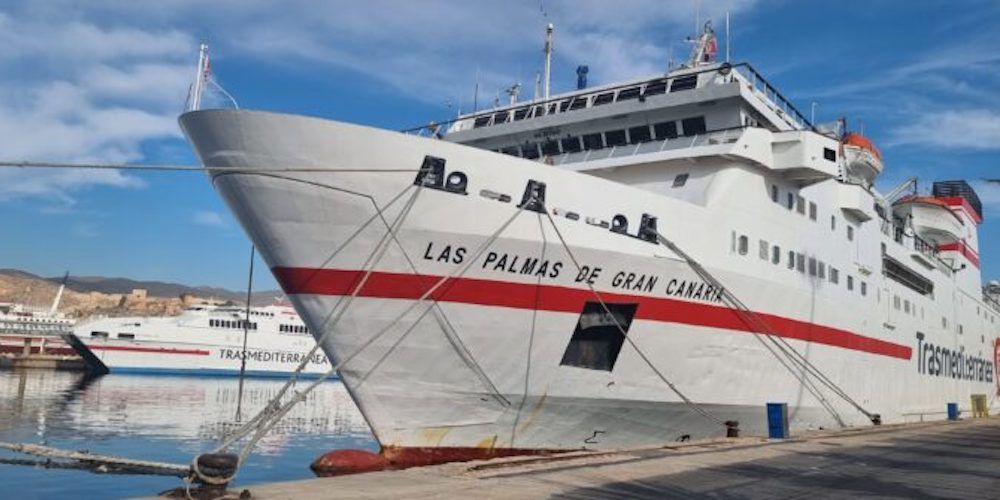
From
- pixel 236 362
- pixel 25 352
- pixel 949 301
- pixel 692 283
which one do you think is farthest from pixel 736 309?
pixel 25 352

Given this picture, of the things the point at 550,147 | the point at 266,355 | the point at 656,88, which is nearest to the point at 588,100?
the point at 550,147

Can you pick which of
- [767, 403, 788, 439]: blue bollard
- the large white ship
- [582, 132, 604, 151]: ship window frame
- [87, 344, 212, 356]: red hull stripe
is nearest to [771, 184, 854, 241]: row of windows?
the large white ship

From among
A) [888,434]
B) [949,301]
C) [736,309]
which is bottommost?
[888,434]

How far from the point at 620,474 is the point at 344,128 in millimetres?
6296

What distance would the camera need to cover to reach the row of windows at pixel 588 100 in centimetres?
1762


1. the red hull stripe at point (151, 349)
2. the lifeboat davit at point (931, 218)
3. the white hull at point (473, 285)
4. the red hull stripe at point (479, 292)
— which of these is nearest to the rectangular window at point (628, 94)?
the white hull at point (473, 285)

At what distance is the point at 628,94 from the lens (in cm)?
1806

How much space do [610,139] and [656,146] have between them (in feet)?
4.45

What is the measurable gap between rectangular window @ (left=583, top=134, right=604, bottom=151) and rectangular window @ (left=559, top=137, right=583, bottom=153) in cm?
18

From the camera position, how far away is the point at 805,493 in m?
8.59

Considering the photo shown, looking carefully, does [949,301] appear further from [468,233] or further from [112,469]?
[112,469]

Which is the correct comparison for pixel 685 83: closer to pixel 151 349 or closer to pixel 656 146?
pixel 656 146

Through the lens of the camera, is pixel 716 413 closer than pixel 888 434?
Yes

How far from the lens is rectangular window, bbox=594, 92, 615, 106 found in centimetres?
1827
